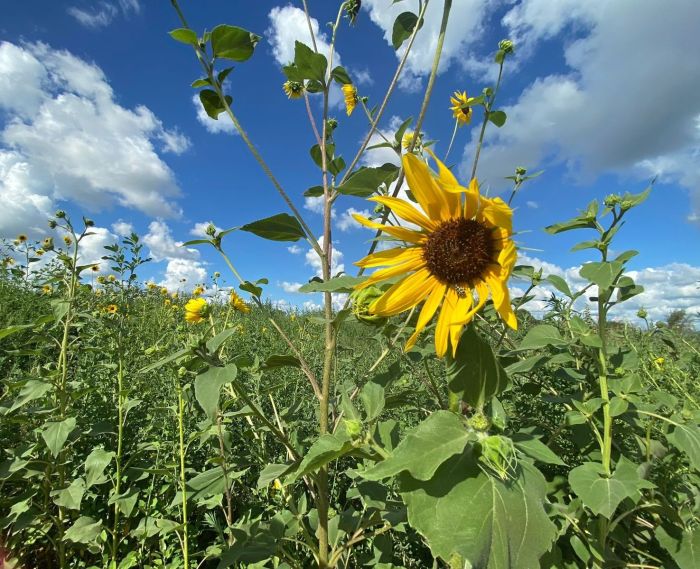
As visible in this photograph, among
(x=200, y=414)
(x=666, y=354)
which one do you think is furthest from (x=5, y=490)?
(x=666, y=354)

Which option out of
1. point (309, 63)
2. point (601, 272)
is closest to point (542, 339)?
point (601, 272)

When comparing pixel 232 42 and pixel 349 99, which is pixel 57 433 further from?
pixel 349 99

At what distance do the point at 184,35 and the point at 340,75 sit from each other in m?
0.56

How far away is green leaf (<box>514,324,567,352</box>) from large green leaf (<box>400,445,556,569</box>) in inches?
18.4

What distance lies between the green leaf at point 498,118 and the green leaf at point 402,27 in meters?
0.45

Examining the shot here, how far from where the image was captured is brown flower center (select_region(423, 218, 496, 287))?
3.59ft

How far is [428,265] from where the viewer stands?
1187 mm

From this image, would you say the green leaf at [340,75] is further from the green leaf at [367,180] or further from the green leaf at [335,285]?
the green leaf at [335,285]

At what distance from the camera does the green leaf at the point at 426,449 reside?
2.59 ft


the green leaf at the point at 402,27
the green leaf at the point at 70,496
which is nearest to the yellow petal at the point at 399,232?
the green leaf at the point at 402,27

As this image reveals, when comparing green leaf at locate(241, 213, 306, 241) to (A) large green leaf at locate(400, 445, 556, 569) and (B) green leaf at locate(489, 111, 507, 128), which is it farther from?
(B) green leaf at locate(489, 111, 507, 128)

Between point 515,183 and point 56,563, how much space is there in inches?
115

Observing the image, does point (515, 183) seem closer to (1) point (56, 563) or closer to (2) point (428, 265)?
(2) point (428, 265)

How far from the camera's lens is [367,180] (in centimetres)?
119
